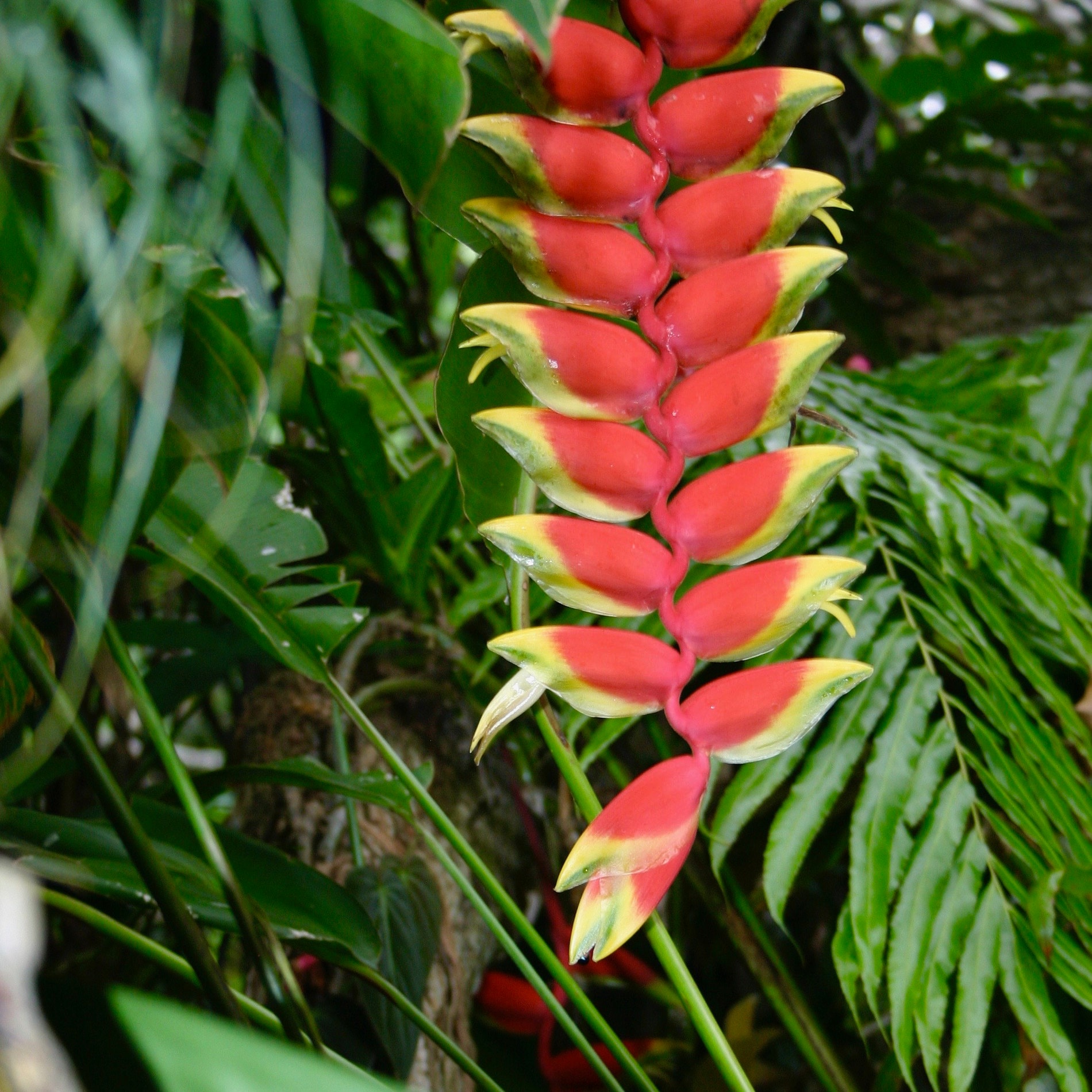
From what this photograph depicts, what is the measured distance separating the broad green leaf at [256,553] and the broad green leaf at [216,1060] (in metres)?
0.32

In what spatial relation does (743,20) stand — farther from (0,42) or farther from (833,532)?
(833,532)

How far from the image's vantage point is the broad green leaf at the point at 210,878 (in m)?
0.42

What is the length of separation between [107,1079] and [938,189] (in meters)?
1.43

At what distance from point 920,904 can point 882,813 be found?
0.06 metres

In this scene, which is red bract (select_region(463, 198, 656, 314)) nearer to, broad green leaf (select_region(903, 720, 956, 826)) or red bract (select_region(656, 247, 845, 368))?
red bract (select_region(656, 247, 845, 368))

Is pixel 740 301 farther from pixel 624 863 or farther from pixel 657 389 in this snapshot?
pixel 624 863

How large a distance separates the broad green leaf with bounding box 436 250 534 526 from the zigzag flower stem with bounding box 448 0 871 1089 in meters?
0.06

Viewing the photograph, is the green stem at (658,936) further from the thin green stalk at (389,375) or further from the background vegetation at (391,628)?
the thin green stalk at (389,375)

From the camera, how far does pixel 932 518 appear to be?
0.68 metres

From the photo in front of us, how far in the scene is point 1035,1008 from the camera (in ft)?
1.83

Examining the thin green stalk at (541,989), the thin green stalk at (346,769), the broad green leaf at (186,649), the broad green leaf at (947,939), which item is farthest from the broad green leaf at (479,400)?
the broad green leaf at (186,649)

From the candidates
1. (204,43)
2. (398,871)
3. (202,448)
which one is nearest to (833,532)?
(398,871)

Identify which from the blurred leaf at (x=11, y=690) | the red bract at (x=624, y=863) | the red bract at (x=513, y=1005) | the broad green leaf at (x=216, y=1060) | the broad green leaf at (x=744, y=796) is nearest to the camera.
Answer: the broad green leaf at (x=216, y=1060)

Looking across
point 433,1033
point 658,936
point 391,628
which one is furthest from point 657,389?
point 391,628
